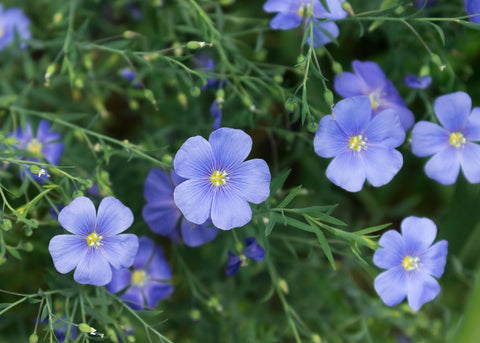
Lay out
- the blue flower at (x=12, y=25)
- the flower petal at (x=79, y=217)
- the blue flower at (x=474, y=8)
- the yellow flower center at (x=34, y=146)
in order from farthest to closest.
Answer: the blue flower at (x=12, y=25) → the yellow flower center at (x=34, y=146) → the blue flower at (x=474, y=8) → the flower petal at (x=79, y=217)

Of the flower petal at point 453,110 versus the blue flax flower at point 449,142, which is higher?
the flower petal at point 453,110

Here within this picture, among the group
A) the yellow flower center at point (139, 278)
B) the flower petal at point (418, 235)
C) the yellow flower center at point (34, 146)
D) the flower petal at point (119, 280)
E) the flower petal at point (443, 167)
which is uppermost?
the flower petal at point (443, 167)

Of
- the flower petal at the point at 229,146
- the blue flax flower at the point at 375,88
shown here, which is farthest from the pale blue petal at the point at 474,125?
the flower petal at the point at 229,146

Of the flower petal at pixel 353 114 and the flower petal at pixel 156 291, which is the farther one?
the flower petal at pixel 156 291

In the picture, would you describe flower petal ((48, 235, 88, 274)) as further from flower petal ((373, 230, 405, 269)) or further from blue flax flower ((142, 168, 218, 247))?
flower petal ((373, 230, 405, 269))

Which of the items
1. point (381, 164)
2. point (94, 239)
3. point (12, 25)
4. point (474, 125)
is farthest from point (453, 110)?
point (12, 25)

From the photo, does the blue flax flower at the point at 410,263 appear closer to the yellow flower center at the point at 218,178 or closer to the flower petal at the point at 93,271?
the yellow flower center at the point at 218,178

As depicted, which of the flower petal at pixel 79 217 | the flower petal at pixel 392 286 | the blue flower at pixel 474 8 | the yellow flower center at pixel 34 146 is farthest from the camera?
the yellow flower center at pixel 34 146

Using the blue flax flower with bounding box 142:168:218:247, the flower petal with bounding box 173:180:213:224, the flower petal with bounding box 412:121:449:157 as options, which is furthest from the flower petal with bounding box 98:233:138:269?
the flower petal with bounding box 412:121:449:157
